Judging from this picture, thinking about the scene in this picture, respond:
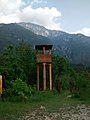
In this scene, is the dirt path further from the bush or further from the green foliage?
the green foliage

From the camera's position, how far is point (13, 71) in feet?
108

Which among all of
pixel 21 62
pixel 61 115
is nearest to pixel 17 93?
→ pixel 61 115

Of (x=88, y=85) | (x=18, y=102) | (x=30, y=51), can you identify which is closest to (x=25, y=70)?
(x=30, y=51)

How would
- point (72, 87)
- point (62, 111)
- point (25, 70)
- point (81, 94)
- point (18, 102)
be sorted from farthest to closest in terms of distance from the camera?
point (25, 70) < point (72, 87) < point (81, 94) < point (18, 102) < point (62, 111)

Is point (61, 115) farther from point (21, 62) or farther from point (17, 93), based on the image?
point (21, 62)

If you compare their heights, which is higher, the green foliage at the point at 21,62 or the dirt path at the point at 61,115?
the green foliage at the point at 21,62

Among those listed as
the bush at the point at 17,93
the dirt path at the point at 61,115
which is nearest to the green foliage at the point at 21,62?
the bush at the point at 17,93

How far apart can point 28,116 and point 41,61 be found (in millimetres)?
21387

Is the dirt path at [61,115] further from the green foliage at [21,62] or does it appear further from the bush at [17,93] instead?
the green foliage at [21,62]

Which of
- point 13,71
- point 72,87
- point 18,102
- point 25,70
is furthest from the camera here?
point 25,70

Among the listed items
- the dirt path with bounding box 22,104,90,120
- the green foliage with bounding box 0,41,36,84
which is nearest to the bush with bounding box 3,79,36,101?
the dirt path with bounding box 22,104,90,120

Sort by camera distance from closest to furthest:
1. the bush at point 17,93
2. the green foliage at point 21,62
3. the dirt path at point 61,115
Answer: the dirt path at point 61,115 < the bush at point 17,93 < the green foliage at point 21,62

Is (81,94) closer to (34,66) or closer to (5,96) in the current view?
(5,96)

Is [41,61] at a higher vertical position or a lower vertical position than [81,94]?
higher
